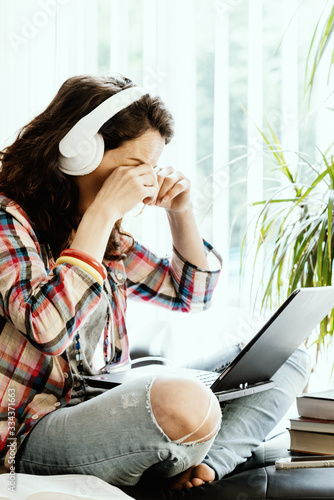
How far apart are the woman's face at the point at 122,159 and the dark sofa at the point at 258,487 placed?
0.61 m

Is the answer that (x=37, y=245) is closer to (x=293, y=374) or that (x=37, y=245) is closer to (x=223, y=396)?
(x=223, y=396)

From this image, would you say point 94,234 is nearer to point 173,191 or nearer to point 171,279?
point 173,191

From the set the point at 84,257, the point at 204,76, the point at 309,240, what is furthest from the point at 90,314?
the point at 204,76

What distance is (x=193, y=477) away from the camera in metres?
1.09

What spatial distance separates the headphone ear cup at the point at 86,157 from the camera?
125 cm

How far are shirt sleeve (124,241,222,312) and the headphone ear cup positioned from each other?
0.44m

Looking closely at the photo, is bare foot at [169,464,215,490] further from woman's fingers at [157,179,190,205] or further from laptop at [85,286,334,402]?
woman's fingers at [157,179,190,205]

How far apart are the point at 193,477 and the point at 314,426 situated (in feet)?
1.05

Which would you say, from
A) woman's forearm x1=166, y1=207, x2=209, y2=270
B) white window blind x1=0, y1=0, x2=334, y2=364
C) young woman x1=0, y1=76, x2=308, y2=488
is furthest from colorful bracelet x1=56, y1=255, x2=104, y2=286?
white window blind x1=0, y1=0, x2=334, y2=364

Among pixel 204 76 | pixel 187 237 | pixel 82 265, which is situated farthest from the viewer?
pixel 204 76

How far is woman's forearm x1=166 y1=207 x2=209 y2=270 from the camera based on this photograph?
1565 millimetres

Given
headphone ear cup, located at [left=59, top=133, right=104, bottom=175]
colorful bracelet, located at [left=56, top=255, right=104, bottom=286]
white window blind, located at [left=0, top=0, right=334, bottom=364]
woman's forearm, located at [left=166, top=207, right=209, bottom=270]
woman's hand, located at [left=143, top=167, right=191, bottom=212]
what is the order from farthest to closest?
white window blind, located at [left=0, top=0, right=334, bottom=364] < woman's forearm, located at [left=166, top=207, right=209, bottom=270] < woman's hand, located at [left=143, top=167, right=191, bottom=212] < headphone ear cup, located at [left=59, top=133, right=104, bottom=175] < colorful bracelet, located at [left=56, top=255, right=104, bottom=286]

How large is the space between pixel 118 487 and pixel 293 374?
633 mm

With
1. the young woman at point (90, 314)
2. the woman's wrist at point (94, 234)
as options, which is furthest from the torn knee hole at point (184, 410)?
the woman's wrist at point (94, 234)
